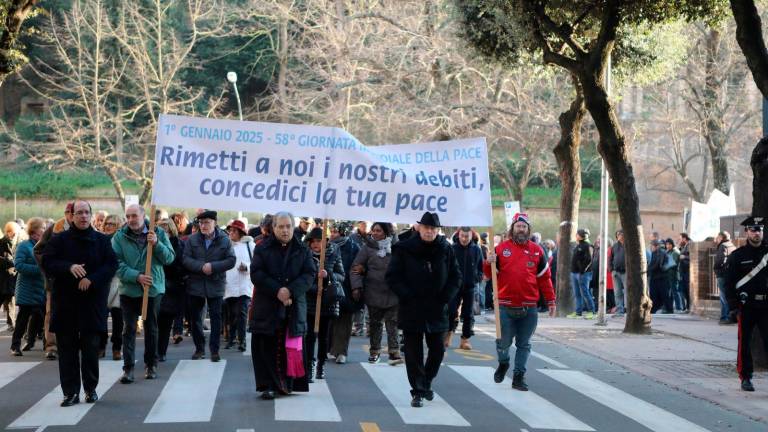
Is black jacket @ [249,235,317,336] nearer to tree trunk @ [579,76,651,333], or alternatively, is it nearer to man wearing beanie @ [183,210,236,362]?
man wearing beanie @ [183,210,236,362]

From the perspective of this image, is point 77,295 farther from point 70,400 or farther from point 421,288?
point 421,288

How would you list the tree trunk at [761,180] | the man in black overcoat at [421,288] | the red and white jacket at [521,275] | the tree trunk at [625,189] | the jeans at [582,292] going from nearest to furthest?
the man in black overcoat at [421,288], the red and white jacket at [521,275], the tree trunk at [761,180], the tree trunk at [625,189], the jeans at [582,292]

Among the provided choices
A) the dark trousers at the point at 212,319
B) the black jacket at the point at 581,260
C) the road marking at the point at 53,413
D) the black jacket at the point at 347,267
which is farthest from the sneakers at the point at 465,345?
the black jacket at the point at 581,260

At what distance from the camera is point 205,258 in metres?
14.6

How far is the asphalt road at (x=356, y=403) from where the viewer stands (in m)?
9.88

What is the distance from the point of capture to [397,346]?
14602 mm

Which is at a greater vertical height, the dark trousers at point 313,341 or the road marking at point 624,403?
the dark trousers at point 313,341

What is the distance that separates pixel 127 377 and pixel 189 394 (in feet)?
3.94

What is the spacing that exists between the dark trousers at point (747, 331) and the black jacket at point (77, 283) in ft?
22.4

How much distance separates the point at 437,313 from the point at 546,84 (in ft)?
98.6

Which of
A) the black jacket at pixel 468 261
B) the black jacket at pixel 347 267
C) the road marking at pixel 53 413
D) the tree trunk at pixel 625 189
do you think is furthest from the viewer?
the tree trunk at pixel 625 189

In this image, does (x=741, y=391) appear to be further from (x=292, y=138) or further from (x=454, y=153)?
(x=292, y=138)

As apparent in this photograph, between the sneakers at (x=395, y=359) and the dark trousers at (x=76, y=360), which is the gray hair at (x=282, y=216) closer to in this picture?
the dark trousers at (x=76, y=360)

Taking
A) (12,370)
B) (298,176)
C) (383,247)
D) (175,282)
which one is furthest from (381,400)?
(12,370)
